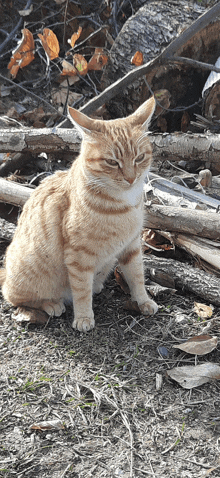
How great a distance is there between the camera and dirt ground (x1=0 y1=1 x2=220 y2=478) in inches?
83.0

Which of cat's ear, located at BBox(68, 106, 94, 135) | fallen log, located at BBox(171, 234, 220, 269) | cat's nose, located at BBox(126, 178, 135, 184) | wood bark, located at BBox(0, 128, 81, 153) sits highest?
cat's ear, located at BBox(68, 106, 94, 135)

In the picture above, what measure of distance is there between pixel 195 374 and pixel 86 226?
1055mm

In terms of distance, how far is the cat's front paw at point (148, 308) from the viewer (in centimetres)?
314

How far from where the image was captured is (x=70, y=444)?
2.20 meters

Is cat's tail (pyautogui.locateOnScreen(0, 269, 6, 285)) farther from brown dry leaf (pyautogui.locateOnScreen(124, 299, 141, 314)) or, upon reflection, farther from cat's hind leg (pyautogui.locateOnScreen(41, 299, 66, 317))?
brown dry leaf (pyautogui.locateOnScreen(124, 299, 141, 314))

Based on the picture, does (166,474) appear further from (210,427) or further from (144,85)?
(144,85)

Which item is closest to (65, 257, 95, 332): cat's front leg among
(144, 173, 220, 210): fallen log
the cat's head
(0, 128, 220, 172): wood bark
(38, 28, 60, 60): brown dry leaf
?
the cat's head

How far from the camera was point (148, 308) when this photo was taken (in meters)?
3.14

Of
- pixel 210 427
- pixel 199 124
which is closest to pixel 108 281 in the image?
pixel 210 427

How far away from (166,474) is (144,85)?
154 inches

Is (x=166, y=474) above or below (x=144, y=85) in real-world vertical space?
below

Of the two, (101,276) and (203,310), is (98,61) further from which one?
(203,310)

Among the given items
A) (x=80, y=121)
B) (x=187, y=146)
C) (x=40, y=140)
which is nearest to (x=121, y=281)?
(x=80, y=121)

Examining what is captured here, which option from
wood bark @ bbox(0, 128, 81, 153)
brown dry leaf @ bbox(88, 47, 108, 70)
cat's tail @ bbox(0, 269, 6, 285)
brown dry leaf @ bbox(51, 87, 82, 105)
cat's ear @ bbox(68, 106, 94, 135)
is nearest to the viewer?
cat's ear @ bbox(68, 106, 94, 135)
